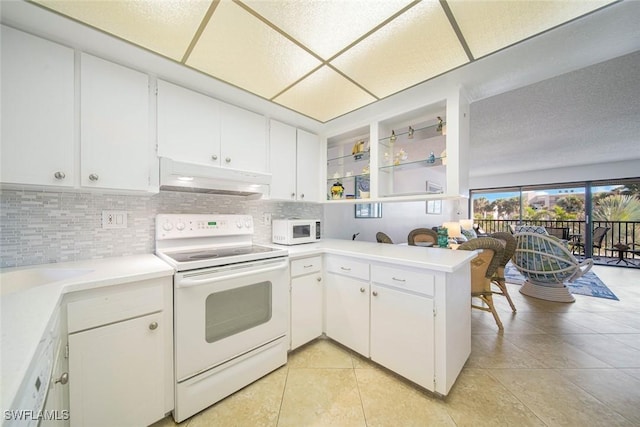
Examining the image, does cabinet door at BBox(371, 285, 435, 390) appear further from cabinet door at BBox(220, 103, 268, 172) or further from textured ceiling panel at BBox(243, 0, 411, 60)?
textured ceiling panel at BBox(243, 0, 411, 60)

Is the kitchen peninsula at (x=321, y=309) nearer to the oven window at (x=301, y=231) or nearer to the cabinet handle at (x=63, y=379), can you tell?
the cabinet handle at (x=63, y=379)

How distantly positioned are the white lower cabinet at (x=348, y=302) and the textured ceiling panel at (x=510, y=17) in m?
1.55

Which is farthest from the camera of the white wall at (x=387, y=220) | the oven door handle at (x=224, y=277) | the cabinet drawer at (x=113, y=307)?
the white wall at (x=387, y=220)

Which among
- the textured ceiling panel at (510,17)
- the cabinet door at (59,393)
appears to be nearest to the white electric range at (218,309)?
the cabinet door at (59,393)

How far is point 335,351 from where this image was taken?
79.2 inches

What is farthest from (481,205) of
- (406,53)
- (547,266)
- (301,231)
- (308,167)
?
(406,53)

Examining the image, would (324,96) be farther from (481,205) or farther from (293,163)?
(481,205)

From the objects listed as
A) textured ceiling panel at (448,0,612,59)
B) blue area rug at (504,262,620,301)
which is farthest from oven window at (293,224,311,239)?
blue area rug at (504,262,620,301)

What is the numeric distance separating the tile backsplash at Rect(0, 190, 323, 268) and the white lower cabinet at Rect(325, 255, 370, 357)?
4.30 ft

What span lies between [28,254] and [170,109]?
1201 millimetres

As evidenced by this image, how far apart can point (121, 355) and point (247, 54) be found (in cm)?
178

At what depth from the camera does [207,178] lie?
164cm

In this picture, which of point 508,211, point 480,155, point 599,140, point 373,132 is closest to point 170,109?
point 373,132

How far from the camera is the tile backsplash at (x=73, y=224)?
1.31 metres
